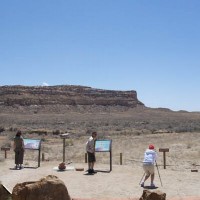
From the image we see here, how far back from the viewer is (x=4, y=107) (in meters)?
125

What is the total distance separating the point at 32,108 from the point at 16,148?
112 meters

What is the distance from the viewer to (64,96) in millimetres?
139625

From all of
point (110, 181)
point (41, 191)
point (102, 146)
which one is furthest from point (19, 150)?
point (41, 191)

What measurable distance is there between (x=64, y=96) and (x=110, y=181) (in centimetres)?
12601

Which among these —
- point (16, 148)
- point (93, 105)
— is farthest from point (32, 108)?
point (16, 148)

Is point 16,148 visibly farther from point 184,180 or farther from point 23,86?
point 23,86

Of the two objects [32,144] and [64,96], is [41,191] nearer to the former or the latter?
[32,144]

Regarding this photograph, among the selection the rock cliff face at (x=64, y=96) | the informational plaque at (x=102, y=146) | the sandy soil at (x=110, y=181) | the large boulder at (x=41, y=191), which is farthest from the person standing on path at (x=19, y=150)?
the rock cliff face at (x=64, y=96)

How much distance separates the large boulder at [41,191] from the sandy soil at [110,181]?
6.64ft

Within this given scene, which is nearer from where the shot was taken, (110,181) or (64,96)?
(110,181)

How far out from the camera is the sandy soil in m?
11.9

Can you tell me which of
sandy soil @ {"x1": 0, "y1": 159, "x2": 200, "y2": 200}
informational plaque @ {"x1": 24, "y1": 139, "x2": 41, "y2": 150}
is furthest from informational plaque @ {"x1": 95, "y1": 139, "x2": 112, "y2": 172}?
informational plaque @ {"x1": 24, "y1": 139, "x2": 41, "y2": 150}

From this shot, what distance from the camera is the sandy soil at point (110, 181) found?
11.9 metres

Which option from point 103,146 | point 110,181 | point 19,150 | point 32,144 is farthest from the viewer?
point 32,144
